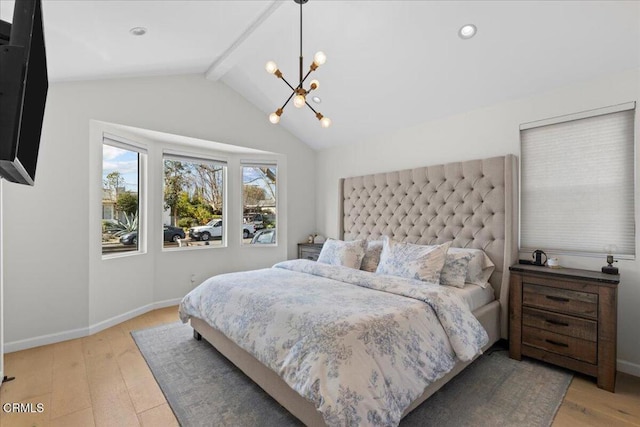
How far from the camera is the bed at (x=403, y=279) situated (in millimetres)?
1729

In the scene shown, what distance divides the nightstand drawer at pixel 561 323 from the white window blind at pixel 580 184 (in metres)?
0.62

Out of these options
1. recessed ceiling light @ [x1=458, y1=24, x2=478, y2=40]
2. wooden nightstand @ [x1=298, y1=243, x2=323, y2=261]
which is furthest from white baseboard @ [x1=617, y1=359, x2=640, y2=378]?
wooden nightstand @ [x1=298, y1=243, x2=323, y2=261]

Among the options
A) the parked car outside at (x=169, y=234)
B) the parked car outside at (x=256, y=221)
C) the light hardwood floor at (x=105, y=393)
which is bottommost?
the light hardwood floor at (x=105, y=393)

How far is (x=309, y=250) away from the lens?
15.0 ft

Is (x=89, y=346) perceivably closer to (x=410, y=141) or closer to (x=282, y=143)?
(x=282, y=143)

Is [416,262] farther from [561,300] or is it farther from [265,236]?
[265,236]

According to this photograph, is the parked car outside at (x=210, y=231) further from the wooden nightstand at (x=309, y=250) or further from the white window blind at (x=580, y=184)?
the white window blind at (x=580, y=184)

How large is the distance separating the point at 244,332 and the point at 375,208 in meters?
2.47

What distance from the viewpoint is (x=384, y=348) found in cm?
158

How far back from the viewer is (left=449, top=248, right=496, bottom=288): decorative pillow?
2775 millimetres

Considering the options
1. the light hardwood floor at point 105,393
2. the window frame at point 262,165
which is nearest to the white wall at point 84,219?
the light hardwood floor at point 105,393

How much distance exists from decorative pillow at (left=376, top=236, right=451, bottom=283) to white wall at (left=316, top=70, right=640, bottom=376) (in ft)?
3.50

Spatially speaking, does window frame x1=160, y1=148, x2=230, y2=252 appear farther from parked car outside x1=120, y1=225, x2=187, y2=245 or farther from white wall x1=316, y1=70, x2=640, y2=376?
white wall x1=316, y1=70, x2=640, y2=376

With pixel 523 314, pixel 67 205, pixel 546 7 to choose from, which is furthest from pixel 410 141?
pixel 67 205
